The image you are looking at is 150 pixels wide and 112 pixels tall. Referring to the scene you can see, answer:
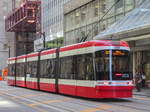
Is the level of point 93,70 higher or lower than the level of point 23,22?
lower

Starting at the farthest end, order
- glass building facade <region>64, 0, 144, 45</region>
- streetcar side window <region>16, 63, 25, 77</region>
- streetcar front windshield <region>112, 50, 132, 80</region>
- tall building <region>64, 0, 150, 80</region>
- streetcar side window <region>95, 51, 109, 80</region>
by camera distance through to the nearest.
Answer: glass building facade <region>64, 0, 144, 45</region> < streetcar side window <region>16, 63, 25, 77</region> < tall building <region>64, 0, 150, 80</region> < streetcar front windshield <region>112, 50, 132, 80</region> < streetcar side window <region>95, 51, 109, 80</region>

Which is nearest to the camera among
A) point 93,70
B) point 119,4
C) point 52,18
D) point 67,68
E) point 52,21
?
point 93,70

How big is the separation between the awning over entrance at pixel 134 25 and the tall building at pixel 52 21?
37960 mm

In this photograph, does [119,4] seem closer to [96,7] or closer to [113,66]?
[96,7]

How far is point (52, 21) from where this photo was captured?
8306 centimetres

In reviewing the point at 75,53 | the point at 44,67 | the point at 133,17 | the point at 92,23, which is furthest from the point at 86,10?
the point at 75,53

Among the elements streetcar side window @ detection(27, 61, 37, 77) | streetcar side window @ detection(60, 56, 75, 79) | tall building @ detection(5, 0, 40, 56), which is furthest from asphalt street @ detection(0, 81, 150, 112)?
tall building @ detection(5, 0, 40, 56)

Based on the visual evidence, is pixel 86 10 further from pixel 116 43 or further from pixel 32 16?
pixel 32 16

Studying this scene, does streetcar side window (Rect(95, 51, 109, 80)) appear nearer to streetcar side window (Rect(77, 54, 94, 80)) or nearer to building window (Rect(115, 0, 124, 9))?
streetcar side window (Rect(77, 54, 94, 80))

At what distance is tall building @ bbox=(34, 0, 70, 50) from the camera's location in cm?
7622

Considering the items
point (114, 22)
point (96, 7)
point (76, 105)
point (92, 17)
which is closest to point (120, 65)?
point (76, 105)

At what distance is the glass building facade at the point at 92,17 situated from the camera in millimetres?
38666

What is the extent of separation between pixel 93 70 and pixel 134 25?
1168cm

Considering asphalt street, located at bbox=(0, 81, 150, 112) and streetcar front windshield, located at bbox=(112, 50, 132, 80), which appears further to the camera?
streetcar front windshield, located at bbox=(112, 50, 132, 80)
